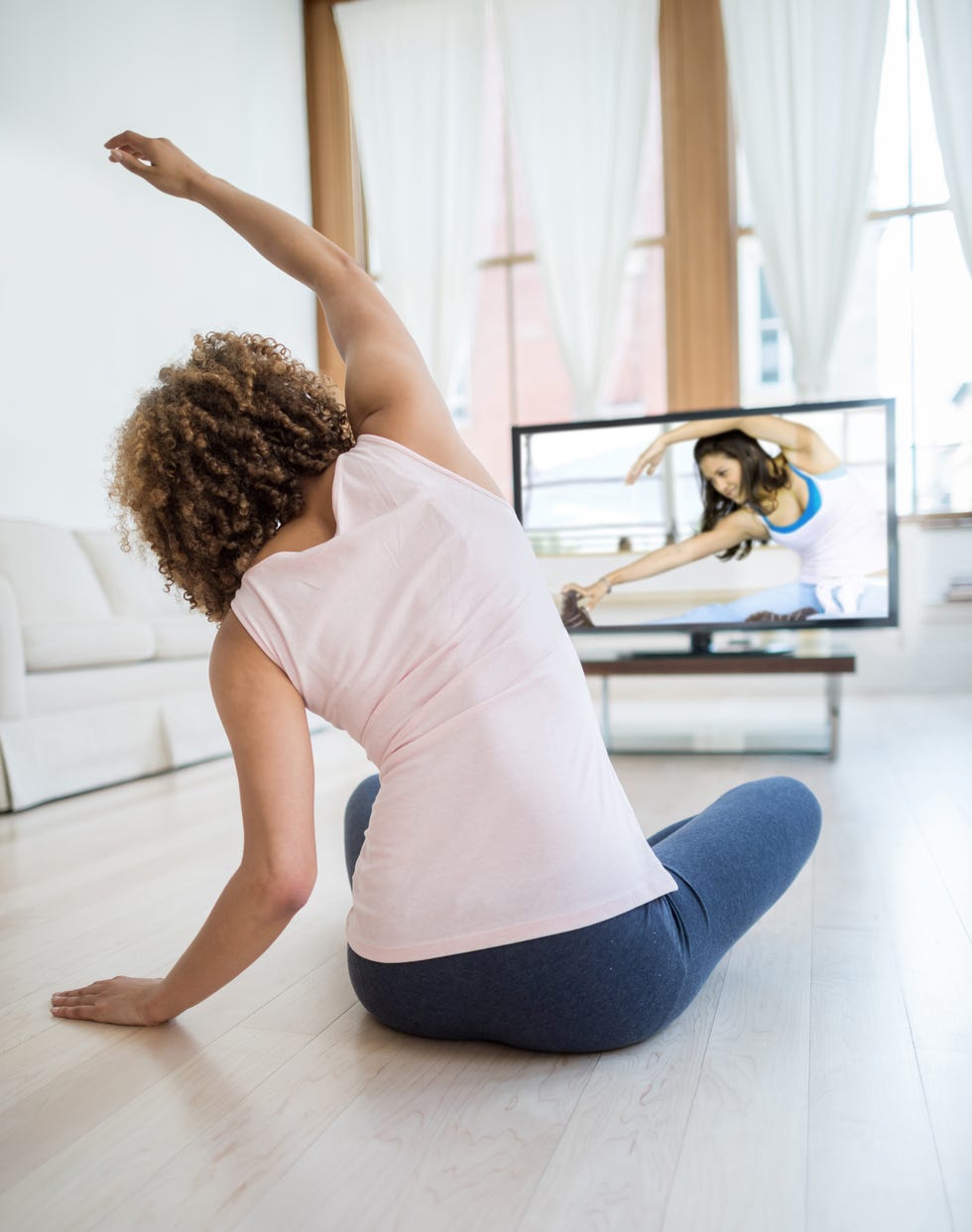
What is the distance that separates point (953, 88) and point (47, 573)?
185 inches

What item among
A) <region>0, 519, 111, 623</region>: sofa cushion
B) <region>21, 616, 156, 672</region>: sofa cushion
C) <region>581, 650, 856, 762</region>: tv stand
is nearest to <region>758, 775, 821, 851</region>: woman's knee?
<region>581, 650, 856, 762</region>: tv stand

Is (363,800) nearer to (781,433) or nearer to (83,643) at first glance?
(83,643)

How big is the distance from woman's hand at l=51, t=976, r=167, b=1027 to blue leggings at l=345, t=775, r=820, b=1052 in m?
0.27

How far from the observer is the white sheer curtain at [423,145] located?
586cm

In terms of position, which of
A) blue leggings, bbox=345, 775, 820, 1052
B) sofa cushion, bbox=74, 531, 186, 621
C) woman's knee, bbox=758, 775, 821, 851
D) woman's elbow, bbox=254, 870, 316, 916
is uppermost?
sofa cushion, bbox=74, 531, 186, 621

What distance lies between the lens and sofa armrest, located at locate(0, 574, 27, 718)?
2771 millimetres

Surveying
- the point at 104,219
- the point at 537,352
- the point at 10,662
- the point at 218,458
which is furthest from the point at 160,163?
the point at 537,352

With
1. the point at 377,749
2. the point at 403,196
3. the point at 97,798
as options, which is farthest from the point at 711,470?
the point at 403,196

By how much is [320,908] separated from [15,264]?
3.39 m

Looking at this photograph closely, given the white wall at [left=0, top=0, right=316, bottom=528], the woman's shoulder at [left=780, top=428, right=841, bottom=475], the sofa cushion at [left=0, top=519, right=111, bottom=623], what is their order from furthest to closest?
the white wall at [left=0, top=0, right=316, bottom=528]
the sofa cushion at [left=0, top=519, right=111, bottom=623]
the woman's shoulder at [left=780, top=428, right=841, bottom=475]

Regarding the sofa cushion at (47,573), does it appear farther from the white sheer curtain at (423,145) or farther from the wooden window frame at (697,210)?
the wooden window frame at (697,210)

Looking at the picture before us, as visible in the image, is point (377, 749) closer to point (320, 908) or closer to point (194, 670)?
point (320, 908)

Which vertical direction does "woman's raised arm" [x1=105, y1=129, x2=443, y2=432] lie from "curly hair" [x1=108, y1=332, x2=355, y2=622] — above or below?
above

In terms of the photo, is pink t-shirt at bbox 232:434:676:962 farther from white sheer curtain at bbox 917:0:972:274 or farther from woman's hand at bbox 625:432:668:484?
white sheer curtain at bbox 917:0:972:274
